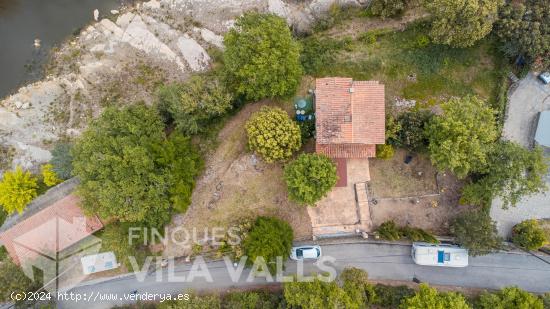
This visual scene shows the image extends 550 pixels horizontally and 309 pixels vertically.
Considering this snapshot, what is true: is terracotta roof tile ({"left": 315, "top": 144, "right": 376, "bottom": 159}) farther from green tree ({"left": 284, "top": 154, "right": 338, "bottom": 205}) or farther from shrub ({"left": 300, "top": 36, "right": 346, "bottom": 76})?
shrub ({"left": 300, "top": 36, "right": 346, "bottom": 76})

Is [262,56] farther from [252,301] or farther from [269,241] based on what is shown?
[252,301]

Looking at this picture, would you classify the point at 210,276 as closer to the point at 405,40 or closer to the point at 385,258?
the point at 385,258

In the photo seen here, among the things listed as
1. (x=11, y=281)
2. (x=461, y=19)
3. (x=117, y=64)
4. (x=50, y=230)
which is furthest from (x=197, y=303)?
(x=461, y=19)

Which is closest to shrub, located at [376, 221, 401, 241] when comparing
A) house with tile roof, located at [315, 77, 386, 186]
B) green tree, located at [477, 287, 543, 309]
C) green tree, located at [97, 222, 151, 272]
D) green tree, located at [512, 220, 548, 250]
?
house with tile roof, located at [315, 77, 386, 186]

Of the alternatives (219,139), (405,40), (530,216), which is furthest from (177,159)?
(530,216)

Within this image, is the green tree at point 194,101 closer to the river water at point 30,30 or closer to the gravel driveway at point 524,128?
the river water at point 30,30

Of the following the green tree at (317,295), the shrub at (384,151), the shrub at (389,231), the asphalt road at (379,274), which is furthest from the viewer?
the asphalt road at (379,274)

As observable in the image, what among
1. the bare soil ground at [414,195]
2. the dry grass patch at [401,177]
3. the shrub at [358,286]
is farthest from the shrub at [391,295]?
the dry grass patch at [401,177]
